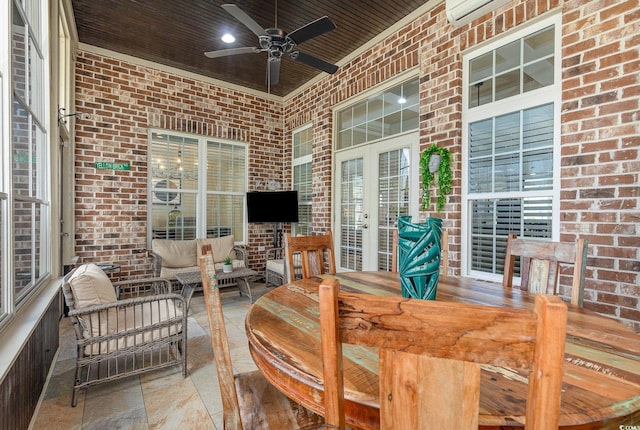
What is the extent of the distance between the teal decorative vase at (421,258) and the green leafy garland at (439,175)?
5.97 feet

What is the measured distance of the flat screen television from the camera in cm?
500

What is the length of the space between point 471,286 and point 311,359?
1273mm

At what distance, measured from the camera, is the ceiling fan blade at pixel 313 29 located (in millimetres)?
2370

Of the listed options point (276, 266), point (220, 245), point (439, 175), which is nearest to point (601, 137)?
point (439, 175)

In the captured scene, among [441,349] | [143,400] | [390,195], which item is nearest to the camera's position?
[441,349]

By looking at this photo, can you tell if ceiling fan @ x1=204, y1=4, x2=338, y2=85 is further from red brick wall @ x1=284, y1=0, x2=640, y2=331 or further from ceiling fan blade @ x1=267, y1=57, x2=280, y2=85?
red brick wall @ x1=284, y1=0, x2=640, y2=331

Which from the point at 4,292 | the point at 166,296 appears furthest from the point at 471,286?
the point at 4,292

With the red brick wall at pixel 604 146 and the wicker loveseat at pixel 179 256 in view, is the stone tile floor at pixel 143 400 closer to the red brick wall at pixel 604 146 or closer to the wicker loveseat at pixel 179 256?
the wicker loveseat at pixel 179 256

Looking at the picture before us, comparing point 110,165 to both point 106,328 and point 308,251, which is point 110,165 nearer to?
point 106,328

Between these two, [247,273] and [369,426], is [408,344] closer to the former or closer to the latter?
[369,426]

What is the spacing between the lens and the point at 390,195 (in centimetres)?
362

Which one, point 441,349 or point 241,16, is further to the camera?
point 241,16

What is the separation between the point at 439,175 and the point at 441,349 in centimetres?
268

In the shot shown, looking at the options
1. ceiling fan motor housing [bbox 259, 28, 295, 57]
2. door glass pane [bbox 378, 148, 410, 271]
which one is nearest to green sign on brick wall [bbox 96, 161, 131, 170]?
ceiling fan motor housing [bbox 259, 28, 295, 57]
